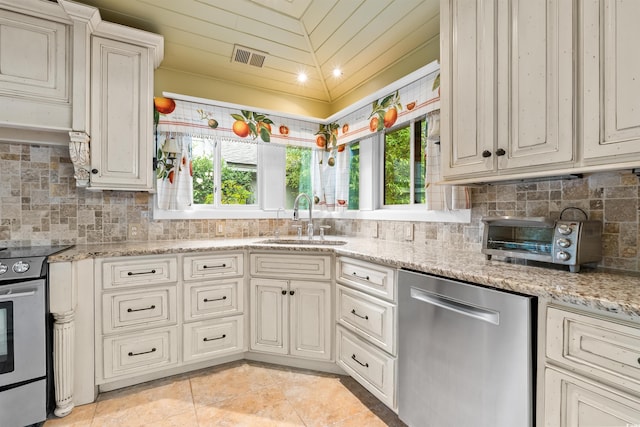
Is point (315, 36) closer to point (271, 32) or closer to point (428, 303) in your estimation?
point (271, 32)

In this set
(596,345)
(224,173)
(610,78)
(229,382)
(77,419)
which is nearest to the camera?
(596,345)

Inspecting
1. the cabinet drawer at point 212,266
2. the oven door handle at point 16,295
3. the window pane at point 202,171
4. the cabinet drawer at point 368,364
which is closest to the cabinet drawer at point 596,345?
the cabinet drawer at point 368,364

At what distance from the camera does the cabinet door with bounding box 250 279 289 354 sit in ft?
7.63

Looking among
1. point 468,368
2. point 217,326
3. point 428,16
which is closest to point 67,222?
point 217,326

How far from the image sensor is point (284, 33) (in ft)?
8.55

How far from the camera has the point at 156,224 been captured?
264 cm

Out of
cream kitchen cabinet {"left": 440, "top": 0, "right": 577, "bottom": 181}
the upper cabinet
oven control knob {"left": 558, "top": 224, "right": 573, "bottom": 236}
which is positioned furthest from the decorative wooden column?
oven control knob {"left": 558, "top": 224, "right": 573, "bottom": 236}

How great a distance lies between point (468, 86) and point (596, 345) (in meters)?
1.23

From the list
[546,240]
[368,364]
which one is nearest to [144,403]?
[368,364]

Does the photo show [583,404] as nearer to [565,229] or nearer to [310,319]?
[565,229]

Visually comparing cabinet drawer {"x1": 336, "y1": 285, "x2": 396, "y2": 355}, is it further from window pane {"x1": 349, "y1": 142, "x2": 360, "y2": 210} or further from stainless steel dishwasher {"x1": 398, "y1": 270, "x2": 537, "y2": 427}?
window pane {"x1": 349, "y1": 142, "x2": 360, "y2": 210}

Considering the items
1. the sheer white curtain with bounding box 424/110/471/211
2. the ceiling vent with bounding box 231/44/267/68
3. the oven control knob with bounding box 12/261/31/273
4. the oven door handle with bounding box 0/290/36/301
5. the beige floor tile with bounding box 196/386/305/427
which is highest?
the ceiling vent with bounding box 231/44/267/68

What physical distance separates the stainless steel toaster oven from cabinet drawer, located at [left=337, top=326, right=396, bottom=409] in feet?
2.72

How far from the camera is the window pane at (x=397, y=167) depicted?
265cm
